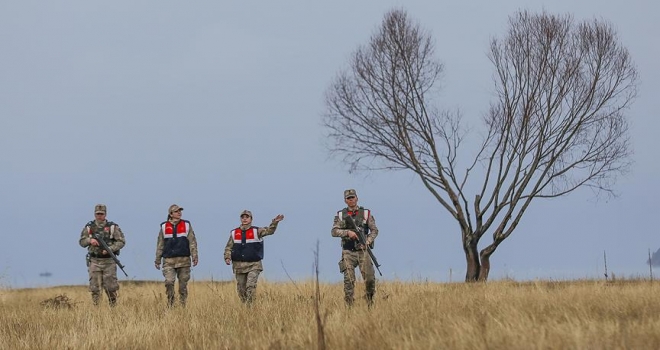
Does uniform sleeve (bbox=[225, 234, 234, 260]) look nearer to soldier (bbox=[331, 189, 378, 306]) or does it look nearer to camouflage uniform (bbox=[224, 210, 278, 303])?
camouflage uniform (bbox=[224, 210, 278, 303])

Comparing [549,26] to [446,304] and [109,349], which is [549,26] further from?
[109,349]

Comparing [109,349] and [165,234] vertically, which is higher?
[165,234]

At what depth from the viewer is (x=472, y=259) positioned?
2448 cm

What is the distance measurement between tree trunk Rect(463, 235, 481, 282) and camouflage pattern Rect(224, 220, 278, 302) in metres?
11.6

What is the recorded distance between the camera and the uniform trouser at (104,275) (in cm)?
1513

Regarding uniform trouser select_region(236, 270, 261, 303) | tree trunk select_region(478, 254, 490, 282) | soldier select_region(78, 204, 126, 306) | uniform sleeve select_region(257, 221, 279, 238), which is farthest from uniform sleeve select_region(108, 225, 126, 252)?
tree trunk select_region(478, 254, 490, 282)

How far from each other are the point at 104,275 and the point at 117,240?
0.73 m

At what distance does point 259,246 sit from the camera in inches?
542

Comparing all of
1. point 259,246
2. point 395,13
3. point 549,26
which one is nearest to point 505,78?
point 549,26

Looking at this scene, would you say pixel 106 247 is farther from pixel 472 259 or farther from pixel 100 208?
pixel 472 259

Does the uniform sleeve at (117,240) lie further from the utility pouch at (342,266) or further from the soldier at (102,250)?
the utility pouch at (342,266)

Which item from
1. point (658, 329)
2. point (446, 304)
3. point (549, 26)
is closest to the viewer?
point (658, 329)

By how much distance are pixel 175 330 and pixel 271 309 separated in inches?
87.5

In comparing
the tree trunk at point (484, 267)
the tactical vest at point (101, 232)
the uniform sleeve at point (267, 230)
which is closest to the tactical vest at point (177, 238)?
the uniform sleeve at point (267, 230)
